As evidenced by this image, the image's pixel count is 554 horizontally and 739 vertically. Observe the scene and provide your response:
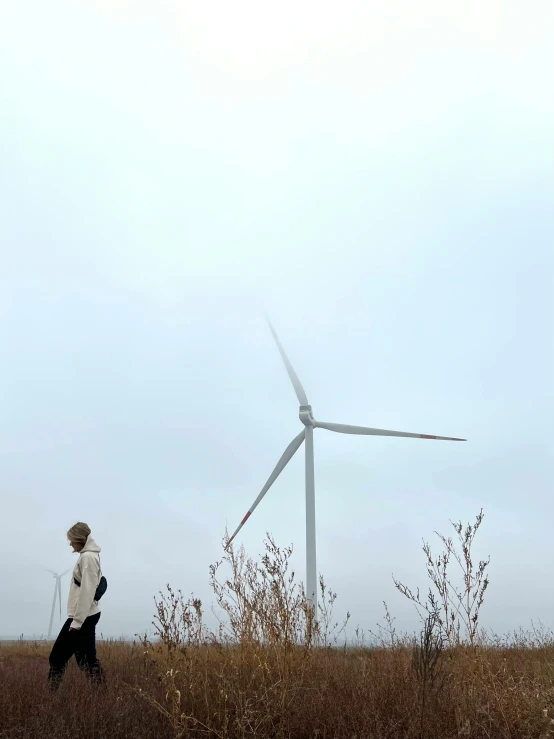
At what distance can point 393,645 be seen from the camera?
24.1ft

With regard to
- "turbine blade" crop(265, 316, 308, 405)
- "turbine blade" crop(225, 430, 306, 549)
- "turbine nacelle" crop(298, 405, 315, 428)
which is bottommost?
"turbine blade" crop(225, 430, 306, 549)

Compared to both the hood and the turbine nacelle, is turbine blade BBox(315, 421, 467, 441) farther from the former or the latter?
the hood

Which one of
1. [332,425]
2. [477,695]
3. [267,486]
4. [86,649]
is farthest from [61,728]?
[332,425]

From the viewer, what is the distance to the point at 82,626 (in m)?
6.82

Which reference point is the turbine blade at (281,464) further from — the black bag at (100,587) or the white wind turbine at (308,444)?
the black bag at (100,587)

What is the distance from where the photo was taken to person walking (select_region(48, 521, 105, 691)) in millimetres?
6746

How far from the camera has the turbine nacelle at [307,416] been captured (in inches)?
733

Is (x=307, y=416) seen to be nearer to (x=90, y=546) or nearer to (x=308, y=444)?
(x=308, y=444)

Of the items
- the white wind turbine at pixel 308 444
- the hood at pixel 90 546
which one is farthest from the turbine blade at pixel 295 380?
the hood at pixel 90 546

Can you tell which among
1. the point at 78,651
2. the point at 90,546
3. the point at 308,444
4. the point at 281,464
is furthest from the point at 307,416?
the point at 78,651

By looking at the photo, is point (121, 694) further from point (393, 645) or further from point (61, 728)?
point (393, 645)

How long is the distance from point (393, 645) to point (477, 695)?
86.1 inches

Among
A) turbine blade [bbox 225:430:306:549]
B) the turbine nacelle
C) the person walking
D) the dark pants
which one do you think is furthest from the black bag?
the turbine nacelle

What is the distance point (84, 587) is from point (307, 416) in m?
12.2
